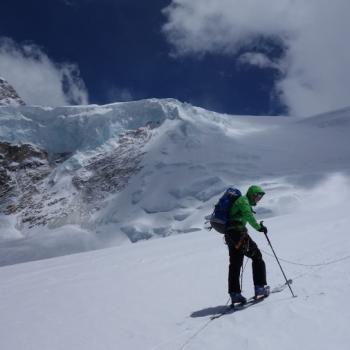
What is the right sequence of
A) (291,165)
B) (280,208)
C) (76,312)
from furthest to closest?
(291,165) → (280,208) → (76,312)

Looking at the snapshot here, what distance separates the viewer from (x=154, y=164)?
7281 centimetres

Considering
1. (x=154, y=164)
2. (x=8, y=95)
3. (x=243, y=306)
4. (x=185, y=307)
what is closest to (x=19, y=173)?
(x=8, y=95)

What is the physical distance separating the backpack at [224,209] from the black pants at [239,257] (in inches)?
5.8

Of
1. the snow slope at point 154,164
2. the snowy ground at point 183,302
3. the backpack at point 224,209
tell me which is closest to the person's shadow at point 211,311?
the snowy ground at point 183,302

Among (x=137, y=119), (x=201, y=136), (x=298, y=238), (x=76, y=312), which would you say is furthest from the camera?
(x=137, y=119)

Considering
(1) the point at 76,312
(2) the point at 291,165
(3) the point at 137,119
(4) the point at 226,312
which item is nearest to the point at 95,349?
(4) the point at 226,312

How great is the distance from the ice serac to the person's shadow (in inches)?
5516

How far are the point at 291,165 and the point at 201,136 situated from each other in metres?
17.0

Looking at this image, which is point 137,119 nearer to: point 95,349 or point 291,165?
point 291,165

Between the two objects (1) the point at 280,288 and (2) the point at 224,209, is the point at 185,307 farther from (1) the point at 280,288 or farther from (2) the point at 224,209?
(2) the point at 224,209

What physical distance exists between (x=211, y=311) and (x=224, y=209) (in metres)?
1.41

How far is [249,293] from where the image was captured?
7.53 m

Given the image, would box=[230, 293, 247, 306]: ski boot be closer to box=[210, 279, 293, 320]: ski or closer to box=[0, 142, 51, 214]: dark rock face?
box=[210, 279, 293, 320]: ski

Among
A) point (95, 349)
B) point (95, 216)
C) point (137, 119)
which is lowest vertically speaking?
point (95, 349)
